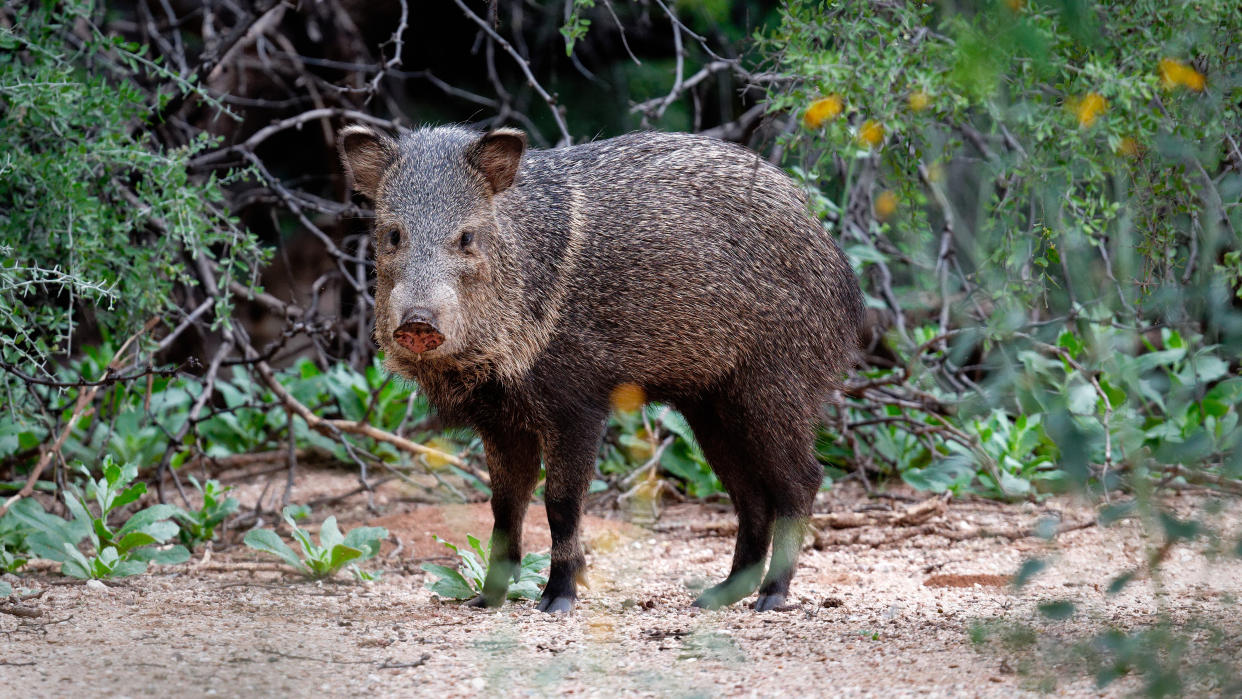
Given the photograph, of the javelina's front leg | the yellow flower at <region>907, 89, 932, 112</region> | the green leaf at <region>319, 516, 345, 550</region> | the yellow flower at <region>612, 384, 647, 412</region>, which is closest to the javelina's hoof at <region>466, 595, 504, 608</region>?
the javelina's front leg

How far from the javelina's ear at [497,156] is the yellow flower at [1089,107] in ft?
4.78

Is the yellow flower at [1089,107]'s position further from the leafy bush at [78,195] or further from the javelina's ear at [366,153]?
the leafy bush at [78,195]

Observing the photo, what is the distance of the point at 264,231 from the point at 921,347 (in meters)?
4.50

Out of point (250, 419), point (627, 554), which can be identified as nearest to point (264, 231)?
point (250, 419)

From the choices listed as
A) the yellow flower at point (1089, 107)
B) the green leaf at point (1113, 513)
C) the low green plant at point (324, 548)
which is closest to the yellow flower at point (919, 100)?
the yellow flower at point (1089, 107)

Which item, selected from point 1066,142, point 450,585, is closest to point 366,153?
point 450,585

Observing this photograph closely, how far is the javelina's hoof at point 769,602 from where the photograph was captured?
3.45 metres

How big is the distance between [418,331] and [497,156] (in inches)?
26.4

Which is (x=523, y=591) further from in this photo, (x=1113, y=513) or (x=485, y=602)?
(x=1113, y=513)

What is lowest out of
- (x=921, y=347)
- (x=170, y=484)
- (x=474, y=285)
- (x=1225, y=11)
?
(x=170, y=484)

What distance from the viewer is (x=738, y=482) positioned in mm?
3773

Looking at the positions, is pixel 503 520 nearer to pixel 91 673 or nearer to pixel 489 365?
pixel 489 365

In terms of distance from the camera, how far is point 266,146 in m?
7.77

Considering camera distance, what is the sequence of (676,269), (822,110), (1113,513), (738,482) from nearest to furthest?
(1113,513) < (822,110) < (676,269) < (738,482)
